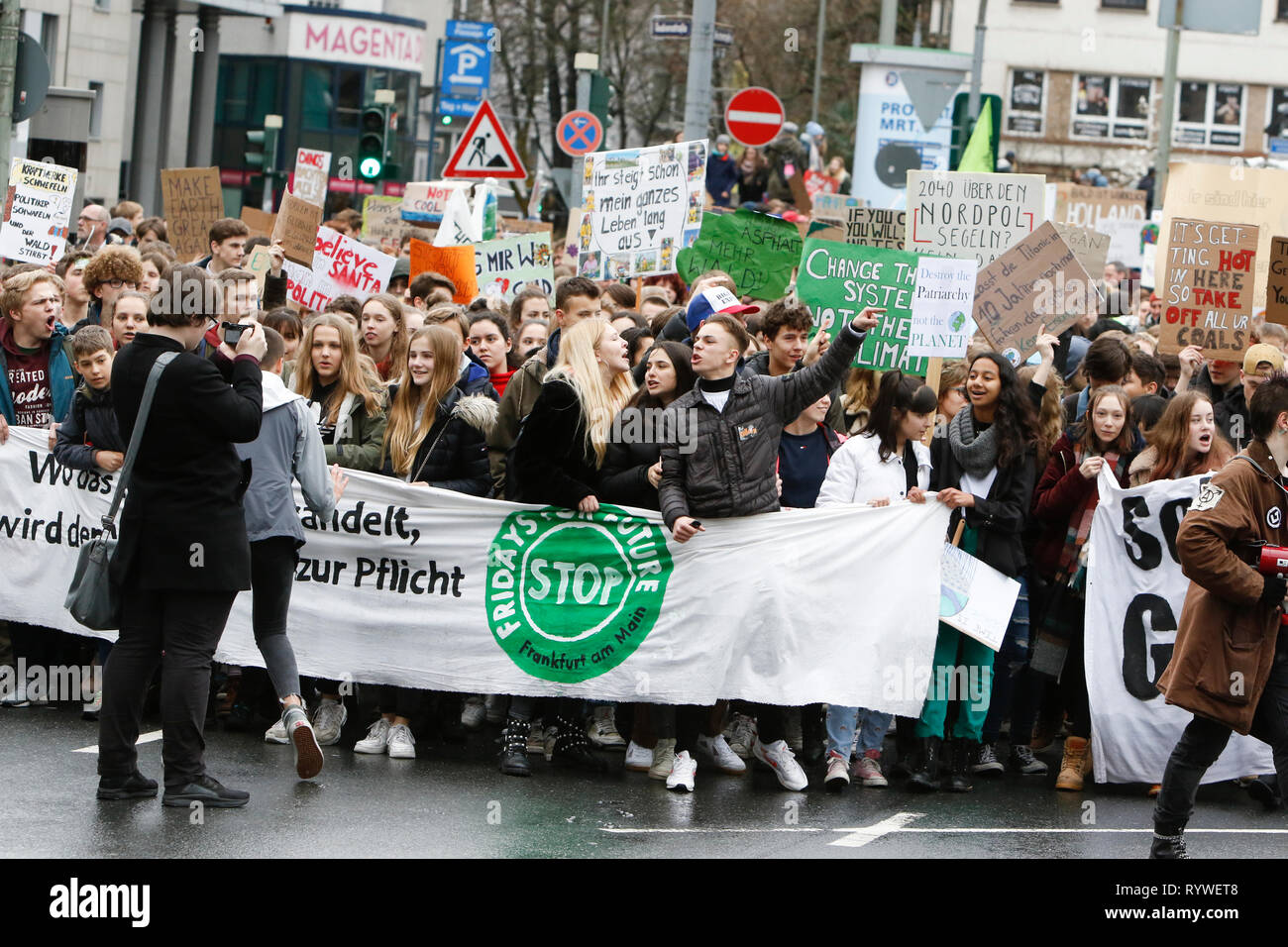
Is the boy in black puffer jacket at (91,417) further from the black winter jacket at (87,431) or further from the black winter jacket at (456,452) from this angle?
the black winter jacket at (456,452)

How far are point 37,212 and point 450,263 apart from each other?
3473mm

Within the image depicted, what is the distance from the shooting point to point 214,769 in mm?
8422

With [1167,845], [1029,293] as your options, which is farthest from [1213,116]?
[1167,845]

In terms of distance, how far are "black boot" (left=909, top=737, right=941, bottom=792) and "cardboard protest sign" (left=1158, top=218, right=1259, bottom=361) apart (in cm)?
406

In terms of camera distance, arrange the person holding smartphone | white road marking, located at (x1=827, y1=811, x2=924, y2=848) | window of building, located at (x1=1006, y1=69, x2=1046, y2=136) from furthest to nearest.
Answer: window of building, located at (x1=1006, y1=69, x2=1046, y2=136) → the person holding smartphone → white road marking, located at (x1=827, y1=811, x2=924, y2=848)

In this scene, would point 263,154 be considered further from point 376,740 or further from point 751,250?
point 376,740

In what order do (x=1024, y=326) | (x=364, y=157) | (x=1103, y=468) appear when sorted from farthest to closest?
1. (x=364, y=157)
2. (x=1024, y=326)
3. (x=1103, y=468)

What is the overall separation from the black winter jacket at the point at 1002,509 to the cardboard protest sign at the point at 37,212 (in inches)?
339

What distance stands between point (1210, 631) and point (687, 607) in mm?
2475

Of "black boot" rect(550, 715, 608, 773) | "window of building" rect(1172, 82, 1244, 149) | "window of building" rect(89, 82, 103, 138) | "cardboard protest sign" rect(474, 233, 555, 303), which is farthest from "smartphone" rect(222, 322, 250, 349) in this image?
"window of building" rect(1172, 82, 1244, 149)

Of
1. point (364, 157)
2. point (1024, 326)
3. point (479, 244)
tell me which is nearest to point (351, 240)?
point (479, 244)

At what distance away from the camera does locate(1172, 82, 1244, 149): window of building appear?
62.2 metres

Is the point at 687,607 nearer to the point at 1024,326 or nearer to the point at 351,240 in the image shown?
the point at 1024,326

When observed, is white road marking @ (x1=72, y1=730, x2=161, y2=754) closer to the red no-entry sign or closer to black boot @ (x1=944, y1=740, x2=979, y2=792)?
black boot @ (x1=944, y1=740, x2=979, y2=792)
